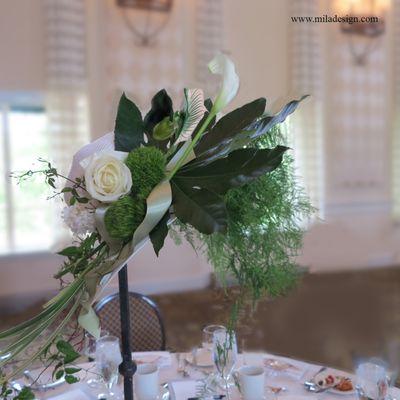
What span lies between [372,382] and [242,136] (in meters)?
0.90

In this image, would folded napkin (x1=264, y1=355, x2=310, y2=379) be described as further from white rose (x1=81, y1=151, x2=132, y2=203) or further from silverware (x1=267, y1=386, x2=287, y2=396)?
white rose (x1=81, y1=151, x2=132, y2=203)

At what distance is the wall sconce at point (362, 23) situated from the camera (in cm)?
550

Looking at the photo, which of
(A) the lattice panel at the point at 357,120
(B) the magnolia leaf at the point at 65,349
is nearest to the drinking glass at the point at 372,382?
(B) the magnolia leaf at the point at 65,349

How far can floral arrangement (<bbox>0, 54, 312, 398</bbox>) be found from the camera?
2.83ft

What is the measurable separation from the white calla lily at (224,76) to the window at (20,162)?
3815 mm

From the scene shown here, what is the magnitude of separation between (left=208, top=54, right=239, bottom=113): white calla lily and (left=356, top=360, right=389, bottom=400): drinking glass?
0.96m

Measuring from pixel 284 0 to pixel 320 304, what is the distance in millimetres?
3389

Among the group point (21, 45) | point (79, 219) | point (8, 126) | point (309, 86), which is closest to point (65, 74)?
point (21, 45)

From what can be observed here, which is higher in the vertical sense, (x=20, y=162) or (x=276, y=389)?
(x=20, y=162)

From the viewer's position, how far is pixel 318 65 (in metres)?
5.39

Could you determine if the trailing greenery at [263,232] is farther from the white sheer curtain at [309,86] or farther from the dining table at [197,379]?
the white sheer curtain at [309,86]

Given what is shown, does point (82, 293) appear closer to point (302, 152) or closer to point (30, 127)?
point (30, 127)

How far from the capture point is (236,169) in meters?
0.90

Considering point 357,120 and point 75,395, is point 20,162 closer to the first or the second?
point 75,395
